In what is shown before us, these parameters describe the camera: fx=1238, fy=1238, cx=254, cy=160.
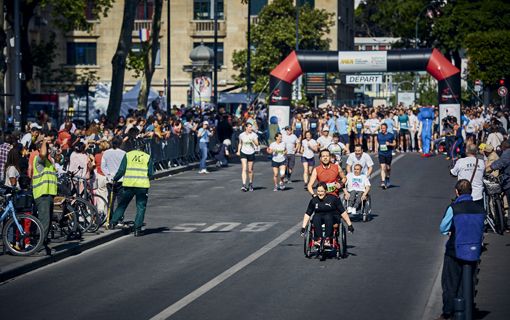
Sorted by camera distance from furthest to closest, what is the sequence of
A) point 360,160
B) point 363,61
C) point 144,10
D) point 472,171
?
1. point 144,10
2. point 363,61
3. point 360,160
4. point 472,171

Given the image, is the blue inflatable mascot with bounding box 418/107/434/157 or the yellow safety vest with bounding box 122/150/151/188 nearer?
the yellow safety vest with bounding box 122/150/151/188

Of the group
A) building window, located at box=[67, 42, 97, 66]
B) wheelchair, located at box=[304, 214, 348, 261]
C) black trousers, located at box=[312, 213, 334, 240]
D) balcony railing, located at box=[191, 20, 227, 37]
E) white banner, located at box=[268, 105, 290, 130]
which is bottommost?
wheelchair, located at box=[304, 214, 348, 261]

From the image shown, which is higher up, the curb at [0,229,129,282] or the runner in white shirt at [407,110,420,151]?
the runner in white shirt at [407,110,420,151]

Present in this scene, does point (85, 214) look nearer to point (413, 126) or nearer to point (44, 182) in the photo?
point (44, 182)

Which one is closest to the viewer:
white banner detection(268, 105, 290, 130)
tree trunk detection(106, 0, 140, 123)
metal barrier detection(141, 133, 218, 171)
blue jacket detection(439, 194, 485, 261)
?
blue jacket detection(439, 194, 485, 261)

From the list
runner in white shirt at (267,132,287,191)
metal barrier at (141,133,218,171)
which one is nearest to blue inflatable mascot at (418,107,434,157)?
metal barrier at (141,133,218,171)

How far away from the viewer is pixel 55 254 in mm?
18594

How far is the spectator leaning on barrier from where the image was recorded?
12.9 m

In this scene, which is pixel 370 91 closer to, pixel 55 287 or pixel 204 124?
pixel 204 124

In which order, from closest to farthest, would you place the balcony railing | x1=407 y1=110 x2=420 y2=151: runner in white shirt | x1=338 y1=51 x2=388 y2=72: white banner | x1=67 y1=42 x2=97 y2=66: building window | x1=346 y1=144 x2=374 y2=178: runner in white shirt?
x1=346 y1=144 x2=374 y2=178: runner in white shirt
x1=407 y1=110 x2=420 y2=151: runner in white shirt
x1=338 y1=51 x2=388 y2=72: white banner
the balcony railing
x1=67 y1=42 x2=97 y2=66: building window

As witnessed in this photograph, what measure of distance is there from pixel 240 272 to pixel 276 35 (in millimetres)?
57256

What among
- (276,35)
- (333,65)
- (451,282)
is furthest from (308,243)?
(276,35)

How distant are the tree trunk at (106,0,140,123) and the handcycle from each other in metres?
22.9

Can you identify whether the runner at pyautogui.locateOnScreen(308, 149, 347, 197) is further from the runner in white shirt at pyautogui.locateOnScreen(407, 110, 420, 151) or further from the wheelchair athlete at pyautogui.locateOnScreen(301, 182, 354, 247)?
the runner in white shirt at pyautogui.locateOnScreen(407, 110, 420, 151)
